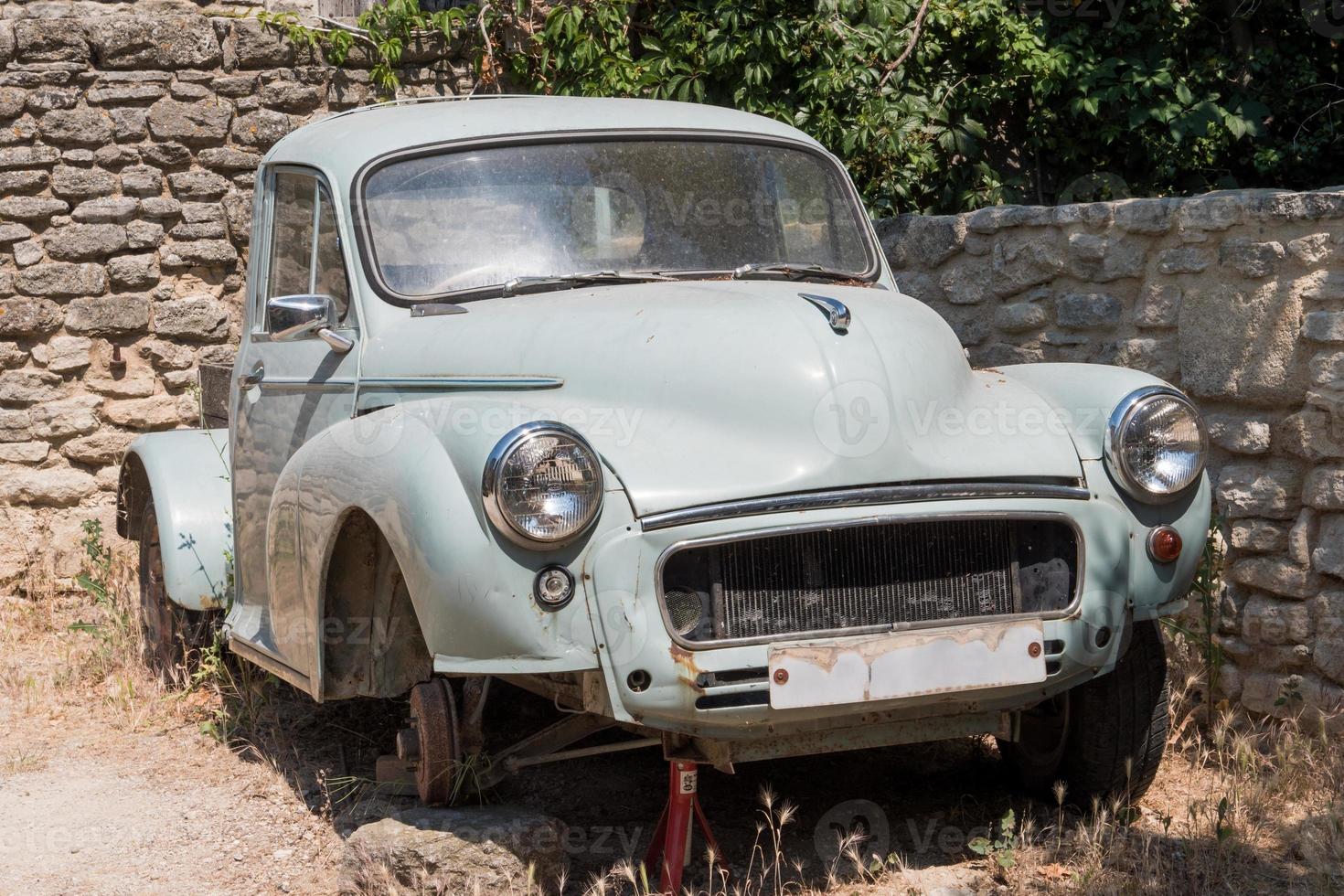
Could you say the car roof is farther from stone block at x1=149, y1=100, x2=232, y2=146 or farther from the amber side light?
stone block at x1=149, y1=100, x2=232, y2=146

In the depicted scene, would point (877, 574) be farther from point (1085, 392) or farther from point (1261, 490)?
point (1261, 490)

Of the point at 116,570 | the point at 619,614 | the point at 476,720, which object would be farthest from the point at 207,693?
the point at 619,614

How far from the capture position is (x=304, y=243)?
4305mm

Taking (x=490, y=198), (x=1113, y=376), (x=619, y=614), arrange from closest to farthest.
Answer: (x=619, y=614) → (x=1113, y=376) → (x=490, y=198)

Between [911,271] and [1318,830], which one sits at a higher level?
[911,271]

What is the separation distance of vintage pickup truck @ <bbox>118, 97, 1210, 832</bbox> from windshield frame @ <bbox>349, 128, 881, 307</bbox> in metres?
0.01

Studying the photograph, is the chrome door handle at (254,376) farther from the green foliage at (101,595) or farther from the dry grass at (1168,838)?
the green foliage at (101,595)

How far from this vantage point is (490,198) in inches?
155

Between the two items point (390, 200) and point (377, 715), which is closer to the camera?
point (390, 200)

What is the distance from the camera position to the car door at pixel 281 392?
3.90 metres

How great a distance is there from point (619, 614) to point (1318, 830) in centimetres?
188

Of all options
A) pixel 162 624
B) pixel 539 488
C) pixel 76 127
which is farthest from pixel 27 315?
pixel 539 488

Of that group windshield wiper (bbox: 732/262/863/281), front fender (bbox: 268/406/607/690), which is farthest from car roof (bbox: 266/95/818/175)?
front fender (bbox: 268/406/607/690)

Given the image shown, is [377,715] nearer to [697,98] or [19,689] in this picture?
[19,689]
